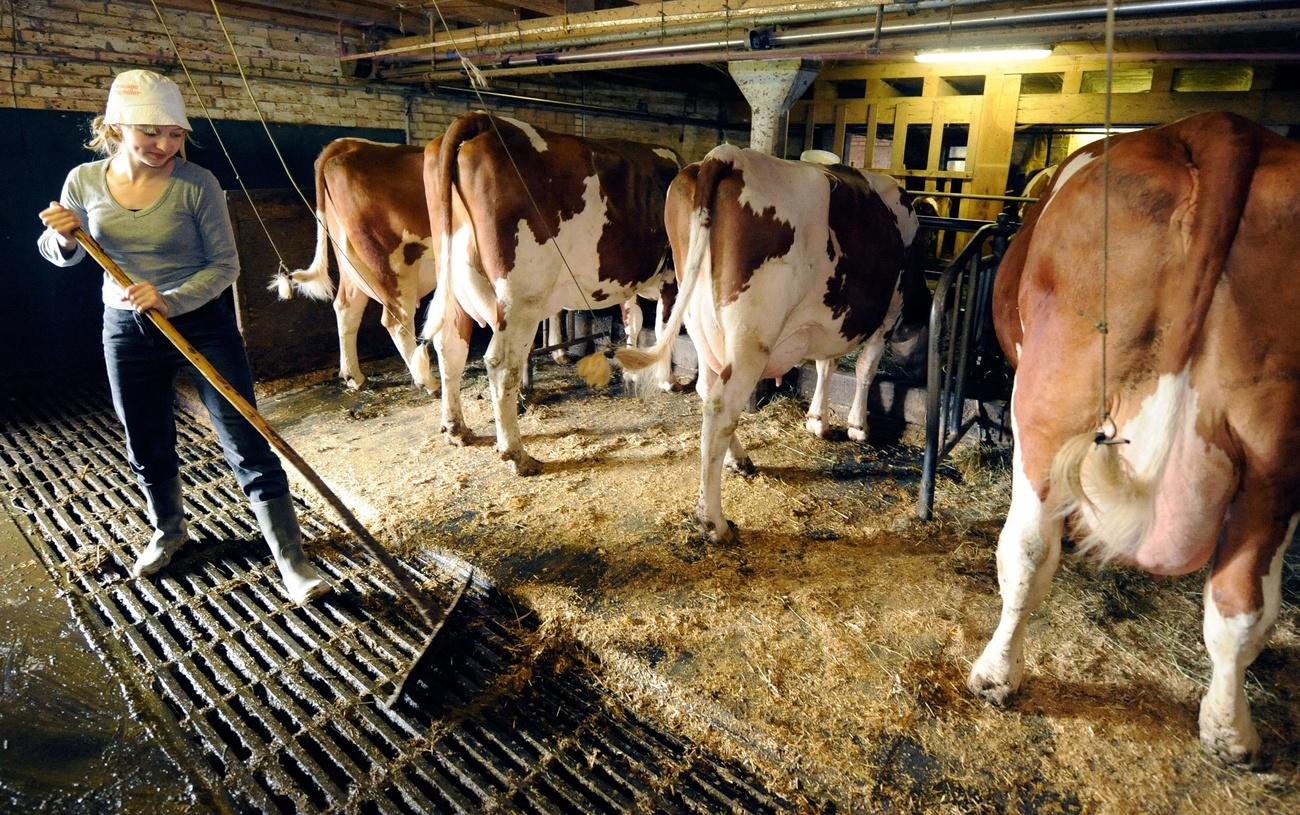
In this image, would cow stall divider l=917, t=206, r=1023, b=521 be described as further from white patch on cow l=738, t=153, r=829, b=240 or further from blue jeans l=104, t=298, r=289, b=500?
blue jeans l=104, t=298, r=289, b=500

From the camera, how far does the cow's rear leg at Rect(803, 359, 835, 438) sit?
508 cm

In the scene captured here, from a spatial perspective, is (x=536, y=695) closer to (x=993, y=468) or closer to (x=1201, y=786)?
(x=1201, y=786)

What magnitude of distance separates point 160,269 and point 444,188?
1.76 m

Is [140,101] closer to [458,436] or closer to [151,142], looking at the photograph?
[151,142]

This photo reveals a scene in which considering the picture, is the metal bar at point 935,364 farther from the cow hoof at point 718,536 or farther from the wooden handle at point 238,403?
the wooden handle at point 238,403

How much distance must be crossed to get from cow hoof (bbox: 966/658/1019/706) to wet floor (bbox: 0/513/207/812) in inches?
107

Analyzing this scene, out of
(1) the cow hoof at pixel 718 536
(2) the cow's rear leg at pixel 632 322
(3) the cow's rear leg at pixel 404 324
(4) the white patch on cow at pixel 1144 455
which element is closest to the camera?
(4) the white patch on cow at pixel 1144 455

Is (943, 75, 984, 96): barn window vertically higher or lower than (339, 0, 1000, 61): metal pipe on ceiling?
higher

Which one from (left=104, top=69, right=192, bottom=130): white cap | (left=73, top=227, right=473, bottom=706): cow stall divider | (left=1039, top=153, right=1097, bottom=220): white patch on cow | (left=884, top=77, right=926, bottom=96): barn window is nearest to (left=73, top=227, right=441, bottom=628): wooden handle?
(left=73, top=227, right=473, bottom=706): cow stall divider

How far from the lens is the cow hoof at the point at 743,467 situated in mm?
4609

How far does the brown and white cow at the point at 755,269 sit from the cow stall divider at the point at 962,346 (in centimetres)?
61

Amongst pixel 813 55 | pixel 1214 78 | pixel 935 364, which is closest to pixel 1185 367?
pixel 935 364

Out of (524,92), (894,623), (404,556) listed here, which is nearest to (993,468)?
(894,623)

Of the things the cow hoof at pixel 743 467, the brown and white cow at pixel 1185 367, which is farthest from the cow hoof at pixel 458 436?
the brown and white cow at pixel 1185 367
